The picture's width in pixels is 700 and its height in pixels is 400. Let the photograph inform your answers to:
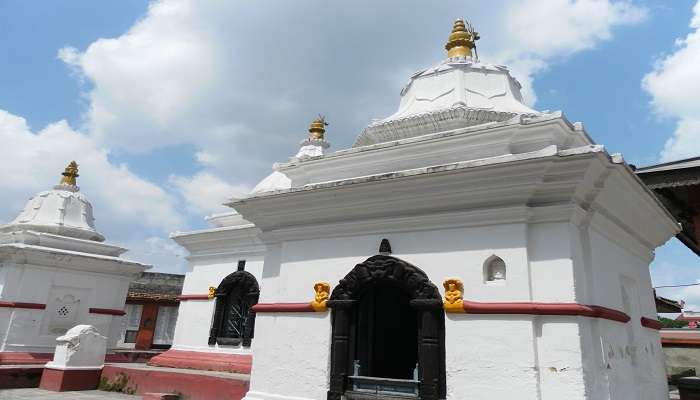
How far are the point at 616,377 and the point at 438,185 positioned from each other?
3119 millimetres

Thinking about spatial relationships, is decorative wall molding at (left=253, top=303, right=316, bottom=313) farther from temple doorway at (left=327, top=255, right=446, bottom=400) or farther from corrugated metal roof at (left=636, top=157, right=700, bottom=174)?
corrugated metal roof at (left=636, top=157, right=700, bottom=174)

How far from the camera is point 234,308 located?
12430mm

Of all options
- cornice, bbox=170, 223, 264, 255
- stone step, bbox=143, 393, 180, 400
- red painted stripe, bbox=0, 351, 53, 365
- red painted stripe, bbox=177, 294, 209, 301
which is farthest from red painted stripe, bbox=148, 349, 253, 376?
red painted stripe, bbox=0, 351, 53, 365

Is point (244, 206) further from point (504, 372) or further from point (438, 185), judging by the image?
point (504, 372)

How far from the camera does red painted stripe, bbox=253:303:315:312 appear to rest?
23.5 feet

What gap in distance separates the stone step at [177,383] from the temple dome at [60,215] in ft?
18.9

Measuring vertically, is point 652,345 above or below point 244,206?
below

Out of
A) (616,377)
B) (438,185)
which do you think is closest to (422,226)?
(438,185)

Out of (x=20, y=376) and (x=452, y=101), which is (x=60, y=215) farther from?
(x=452, y=101)

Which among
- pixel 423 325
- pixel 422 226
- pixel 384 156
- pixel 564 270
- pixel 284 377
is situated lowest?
pixel 284 377

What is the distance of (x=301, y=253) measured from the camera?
7.58 meters

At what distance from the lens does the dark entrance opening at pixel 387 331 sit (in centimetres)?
710

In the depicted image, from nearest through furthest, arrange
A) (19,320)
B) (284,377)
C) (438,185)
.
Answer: (438,185)
(284,377)
(19,320)

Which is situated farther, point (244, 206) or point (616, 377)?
point (244, 206)
